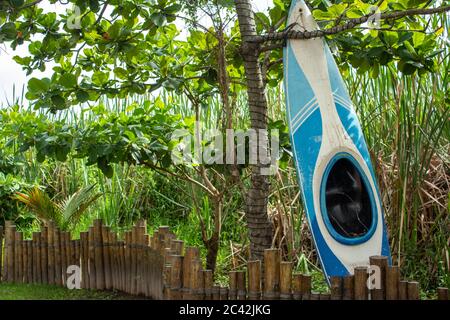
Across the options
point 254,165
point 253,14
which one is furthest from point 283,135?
point 253,14

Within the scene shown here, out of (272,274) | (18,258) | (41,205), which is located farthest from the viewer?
(41,205)

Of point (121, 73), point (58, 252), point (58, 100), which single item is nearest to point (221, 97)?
point (121, 73)

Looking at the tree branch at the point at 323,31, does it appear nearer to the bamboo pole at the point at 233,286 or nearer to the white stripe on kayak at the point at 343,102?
the white stripe on kayak at the point at 343,102

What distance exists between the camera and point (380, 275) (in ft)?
11.9

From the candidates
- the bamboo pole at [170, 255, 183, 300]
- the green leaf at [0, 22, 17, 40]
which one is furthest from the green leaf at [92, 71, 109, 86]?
the bamboo pole at [170, 255, 183, 300]

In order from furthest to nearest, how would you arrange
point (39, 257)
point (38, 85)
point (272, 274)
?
point (39, 257), point (38, 85), point (272, 274)

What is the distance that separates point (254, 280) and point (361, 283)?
574 millimetres

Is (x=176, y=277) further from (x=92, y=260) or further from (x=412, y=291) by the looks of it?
A: (x=92, y=260)

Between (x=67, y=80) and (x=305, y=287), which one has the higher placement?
(x=67, y=80)

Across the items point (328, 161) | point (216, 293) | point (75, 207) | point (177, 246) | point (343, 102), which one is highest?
point (343, 102)

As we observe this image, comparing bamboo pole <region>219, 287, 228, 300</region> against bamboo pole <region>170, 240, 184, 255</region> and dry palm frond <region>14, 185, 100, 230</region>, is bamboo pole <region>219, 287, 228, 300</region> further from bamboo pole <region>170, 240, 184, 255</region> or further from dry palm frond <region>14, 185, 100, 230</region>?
dry palm frond <region>14, 185, 100, 230</region>

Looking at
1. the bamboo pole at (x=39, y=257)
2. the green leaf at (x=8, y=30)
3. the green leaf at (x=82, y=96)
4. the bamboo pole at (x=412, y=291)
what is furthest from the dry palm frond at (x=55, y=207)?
the bamboo pole at (x=412, y=291)
